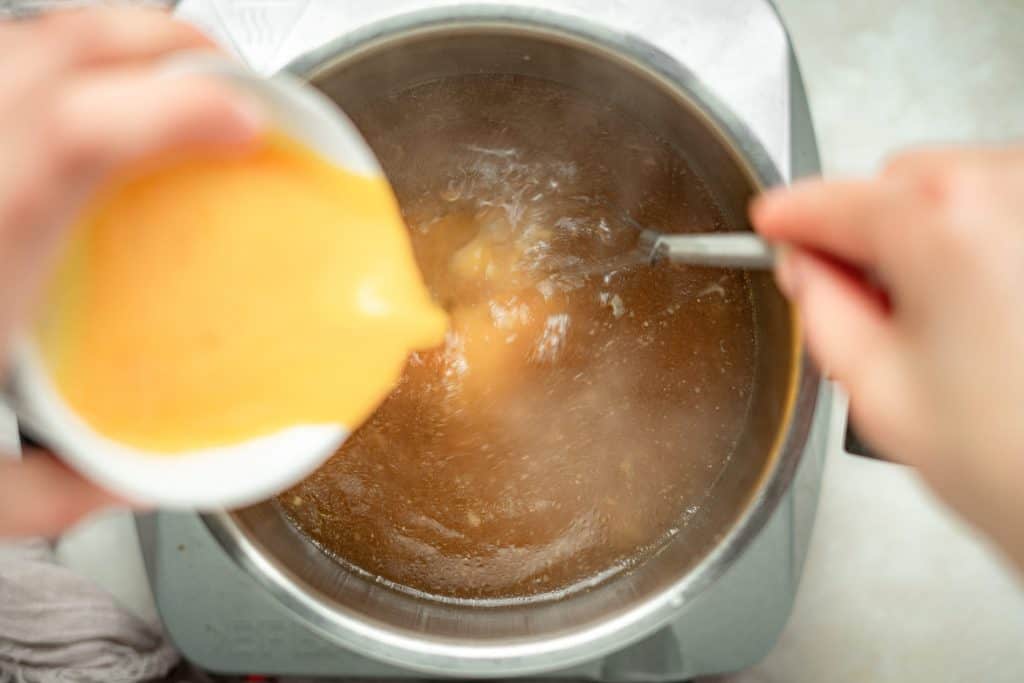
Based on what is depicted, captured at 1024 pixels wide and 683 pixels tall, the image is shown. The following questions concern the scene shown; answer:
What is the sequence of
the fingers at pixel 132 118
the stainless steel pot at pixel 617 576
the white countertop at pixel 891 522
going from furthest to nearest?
the white countertop at pixel 891 522 < the stainless steel pot at pixel 617 576 < the fingers at pixel 132 118

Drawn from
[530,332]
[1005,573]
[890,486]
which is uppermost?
[530,332]

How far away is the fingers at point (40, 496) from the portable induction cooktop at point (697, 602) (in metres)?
0.24

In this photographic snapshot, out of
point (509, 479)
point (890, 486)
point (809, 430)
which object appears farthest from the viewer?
point (890, 486)

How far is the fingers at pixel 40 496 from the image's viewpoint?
1.82 ft

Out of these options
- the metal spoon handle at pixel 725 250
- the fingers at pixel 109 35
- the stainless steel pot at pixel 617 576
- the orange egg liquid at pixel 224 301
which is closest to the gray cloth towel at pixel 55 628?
the stainless steel pot at pixel 617 576

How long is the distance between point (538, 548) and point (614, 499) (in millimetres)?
100

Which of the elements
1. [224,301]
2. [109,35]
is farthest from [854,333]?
[109,35]

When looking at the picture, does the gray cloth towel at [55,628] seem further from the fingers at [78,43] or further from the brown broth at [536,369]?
the fingers at [78,43]

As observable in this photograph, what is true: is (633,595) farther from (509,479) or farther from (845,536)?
(845,536)

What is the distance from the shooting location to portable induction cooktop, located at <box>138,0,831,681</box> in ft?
2.73

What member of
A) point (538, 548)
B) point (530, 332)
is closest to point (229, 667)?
point (538, 548)

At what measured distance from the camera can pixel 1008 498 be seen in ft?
1.33

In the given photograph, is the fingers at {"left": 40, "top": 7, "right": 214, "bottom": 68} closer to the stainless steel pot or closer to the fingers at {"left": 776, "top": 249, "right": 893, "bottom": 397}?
the stainless steel pot

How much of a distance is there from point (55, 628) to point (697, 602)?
29.6 inches
